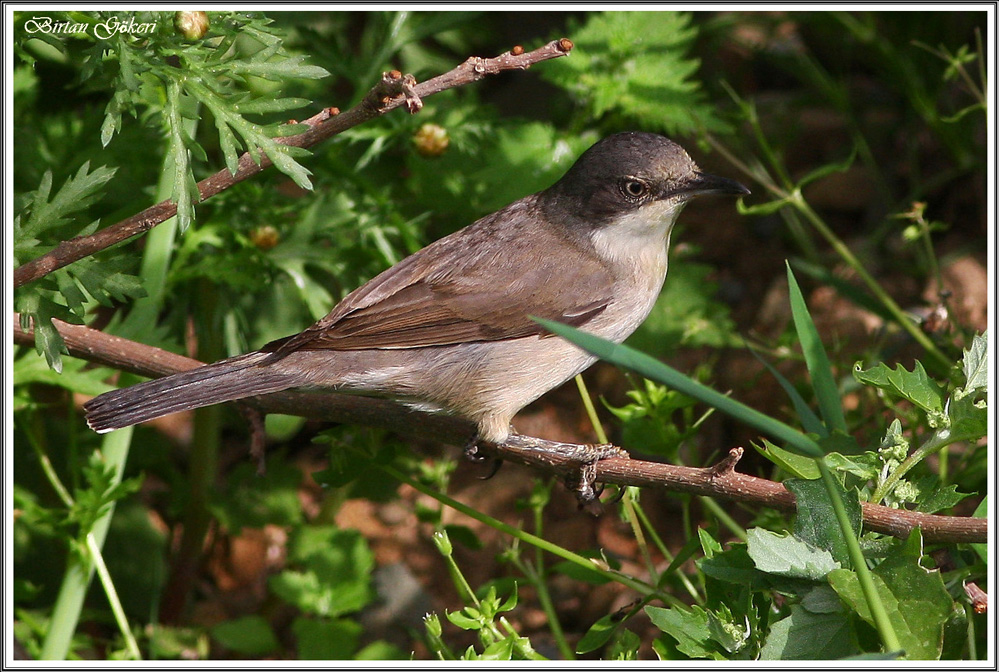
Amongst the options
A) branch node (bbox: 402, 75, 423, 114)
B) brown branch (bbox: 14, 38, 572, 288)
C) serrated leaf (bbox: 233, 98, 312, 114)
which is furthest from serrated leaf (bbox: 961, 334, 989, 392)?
serrated leaf (bbox: 233, 98, 312, 114)

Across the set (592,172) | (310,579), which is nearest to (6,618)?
(310,579)

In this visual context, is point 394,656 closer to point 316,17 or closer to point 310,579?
point 310,579

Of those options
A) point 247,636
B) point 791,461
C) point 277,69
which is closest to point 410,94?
point 277,69

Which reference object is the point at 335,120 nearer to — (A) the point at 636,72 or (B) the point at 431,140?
(B) the point at 431,140

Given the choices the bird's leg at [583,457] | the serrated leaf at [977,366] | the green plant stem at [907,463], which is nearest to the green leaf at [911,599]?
the green plant stem at [907,463]

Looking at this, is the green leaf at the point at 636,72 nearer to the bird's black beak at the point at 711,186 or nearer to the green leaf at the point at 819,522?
the bird's black beak at the point at 711,186
